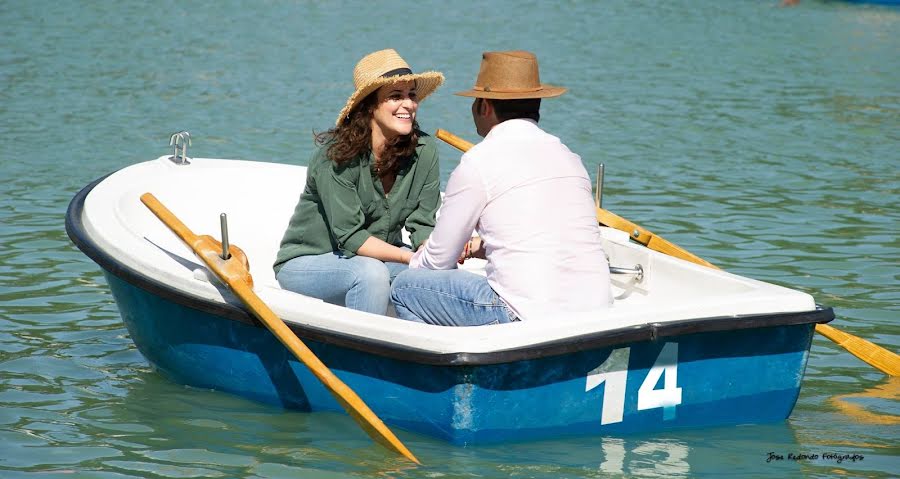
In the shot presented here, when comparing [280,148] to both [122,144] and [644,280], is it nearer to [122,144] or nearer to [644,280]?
[122,144]

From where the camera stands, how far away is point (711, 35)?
21016mm

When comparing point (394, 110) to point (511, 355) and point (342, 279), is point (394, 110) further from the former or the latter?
point (511, 355)

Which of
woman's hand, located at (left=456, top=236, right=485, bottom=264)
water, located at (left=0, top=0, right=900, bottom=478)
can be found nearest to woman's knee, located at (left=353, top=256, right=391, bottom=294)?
woman's hand, located at (left=456, top=236, right=485, bottom=264)

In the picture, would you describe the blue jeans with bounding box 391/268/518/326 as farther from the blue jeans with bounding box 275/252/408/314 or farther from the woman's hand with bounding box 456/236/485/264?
the woman's hand with bounding box 456/236/485/264

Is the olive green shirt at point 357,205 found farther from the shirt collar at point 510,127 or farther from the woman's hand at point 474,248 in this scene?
the shirt collar at point 510,127

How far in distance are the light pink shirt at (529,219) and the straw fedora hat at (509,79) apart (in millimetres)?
103

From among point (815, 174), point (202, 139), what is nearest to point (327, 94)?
point (202, 139)

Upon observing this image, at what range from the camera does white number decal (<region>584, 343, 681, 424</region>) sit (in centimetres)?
454

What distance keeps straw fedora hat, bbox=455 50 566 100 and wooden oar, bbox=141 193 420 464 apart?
1046 mm

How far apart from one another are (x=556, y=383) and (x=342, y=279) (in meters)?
1.09

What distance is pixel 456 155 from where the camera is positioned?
11.2 metres

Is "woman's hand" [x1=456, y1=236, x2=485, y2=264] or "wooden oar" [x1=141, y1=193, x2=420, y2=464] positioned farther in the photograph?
"woman's hand" [x1=456, y1=236, x2=485, y2=264]

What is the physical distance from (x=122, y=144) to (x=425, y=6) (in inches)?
530

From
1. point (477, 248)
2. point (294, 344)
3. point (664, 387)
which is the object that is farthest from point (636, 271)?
point (294, 344)
